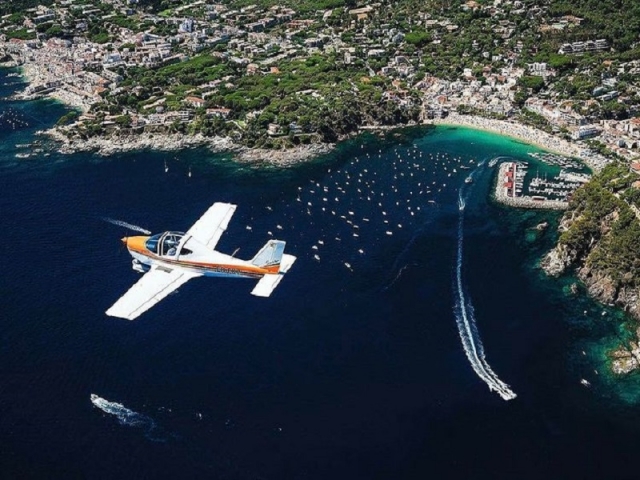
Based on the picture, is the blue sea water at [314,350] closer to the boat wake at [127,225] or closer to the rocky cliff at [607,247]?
the boat wake at [127,225]

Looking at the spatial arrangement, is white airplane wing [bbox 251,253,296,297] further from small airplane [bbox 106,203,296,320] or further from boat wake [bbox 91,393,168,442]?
boat wake [bbox 91,393,168,442]

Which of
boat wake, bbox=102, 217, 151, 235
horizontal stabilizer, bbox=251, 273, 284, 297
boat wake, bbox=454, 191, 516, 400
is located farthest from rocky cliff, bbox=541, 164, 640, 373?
boat wake, bbox=102, 217, 151, 235

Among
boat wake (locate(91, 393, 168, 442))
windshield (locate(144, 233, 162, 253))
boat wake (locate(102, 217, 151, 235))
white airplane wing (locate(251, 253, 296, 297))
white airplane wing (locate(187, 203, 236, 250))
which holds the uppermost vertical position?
windshield (locate(144, 233, 162, 253))

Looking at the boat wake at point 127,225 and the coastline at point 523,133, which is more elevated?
the coastline at point 523,133

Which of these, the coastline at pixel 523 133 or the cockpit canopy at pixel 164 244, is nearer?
the cockpit canopy at pixel 164 244

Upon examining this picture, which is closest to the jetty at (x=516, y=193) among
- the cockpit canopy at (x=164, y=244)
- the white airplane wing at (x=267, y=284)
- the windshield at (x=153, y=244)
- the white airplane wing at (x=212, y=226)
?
the white airplane wing at (x=212, y=226)
